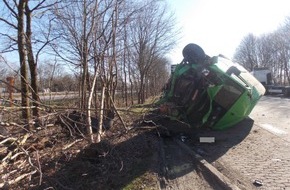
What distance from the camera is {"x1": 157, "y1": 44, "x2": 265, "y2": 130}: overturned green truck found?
8.89m

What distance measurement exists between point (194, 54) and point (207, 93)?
138 centimetres

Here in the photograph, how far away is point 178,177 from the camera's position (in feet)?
20.2

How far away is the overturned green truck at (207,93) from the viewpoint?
8.89 meters

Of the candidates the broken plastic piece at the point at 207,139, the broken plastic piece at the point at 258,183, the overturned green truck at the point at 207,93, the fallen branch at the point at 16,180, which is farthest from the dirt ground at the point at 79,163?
the overturned green truck at the point at 207,93

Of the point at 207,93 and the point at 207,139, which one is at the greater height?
the point at 207,93

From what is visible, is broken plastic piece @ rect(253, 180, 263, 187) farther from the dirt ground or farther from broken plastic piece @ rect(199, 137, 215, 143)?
broken plastic piece @ rect(199, 137, 215, 143)

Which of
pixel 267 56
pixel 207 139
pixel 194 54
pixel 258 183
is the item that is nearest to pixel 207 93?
pixel 207 139

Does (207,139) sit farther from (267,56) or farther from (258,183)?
(267,56)

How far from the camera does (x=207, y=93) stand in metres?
9.05

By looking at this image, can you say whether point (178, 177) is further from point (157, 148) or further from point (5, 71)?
point (5, 71)

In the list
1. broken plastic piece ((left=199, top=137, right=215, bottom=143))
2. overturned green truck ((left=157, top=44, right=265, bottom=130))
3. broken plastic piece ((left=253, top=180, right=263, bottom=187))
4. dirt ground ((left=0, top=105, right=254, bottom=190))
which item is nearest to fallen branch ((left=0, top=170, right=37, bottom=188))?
dirt ground ((left=0, top=105, right=254, bottom=190))

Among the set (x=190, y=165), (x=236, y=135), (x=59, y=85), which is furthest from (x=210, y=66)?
(x=59, y=85)

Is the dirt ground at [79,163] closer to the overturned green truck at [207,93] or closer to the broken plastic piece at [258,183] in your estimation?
the broken plastic piece at [258,183]

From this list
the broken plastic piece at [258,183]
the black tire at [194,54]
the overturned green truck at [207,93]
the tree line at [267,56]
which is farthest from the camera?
the tree line at [267,56]
